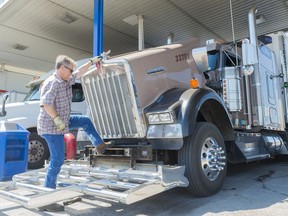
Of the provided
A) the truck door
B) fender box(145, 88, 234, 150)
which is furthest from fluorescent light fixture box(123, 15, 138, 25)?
fender box(145, 88, 234, 150)

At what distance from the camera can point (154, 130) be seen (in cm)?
373

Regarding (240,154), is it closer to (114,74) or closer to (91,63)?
(114,74)

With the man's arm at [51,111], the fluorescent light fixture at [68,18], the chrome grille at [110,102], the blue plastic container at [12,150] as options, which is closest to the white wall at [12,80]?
the fluorescent light fixture at [68,18]

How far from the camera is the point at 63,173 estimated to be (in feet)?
14.2

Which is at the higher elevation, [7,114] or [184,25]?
[184,25]

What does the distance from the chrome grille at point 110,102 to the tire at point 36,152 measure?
3634 mm

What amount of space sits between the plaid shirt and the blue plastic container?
1.61 meters

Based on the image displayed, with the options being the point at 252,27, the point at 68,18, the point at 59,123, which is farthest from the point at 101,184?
the point at 68,18

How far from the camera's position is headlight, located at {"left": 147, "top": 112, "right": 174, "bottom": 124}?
3646mm

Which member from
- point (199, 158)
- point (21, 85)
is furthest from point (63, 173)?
point (21, 85)

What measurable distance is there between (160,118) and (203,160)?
35.0 inches

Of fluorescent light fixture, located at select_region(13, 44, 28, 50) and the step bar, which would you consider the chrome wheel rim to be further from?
fluorescent light fixture, located at select_region(13, 44, 28, 50)

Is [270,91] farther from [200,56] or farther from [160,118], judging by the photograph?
[160,118]

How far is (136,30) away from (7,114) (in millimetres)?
6110
